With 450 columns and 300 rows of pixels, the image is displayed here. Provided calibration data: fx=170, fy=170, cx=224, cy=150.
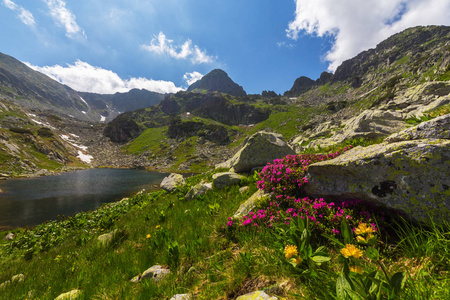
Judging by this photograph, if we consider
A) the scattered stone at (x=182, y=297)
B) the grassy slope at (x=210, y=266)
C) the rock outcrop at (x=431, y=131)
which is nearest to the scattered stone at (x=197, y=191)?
the grassy slope at (x=210, y=266)

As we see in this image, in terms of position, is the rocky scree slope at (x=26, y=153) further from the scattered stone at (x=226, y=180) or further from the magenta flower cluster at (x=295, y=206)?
the magenta flower cluster at (x=295, y=206)

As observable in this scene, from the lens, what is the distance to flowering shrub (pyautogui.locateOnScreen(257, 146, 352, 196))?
18.6 ft

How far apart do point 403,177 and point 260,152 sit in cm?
823

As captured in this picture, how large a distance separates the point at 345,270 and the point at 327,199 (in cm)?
340

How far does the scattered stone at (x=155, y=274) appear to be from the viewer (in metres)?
4.35

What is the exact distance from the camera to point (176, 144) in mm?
179000

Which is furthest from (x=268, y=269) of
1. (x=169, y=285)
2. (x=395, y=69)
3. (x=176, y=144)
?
(x=395, y=69)

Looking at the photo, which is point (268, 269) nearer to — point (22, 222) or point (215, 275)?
point (215, 275)

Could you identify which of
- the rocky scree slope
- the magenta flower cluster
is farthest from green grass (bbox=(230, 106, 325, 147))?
the magenta flower cluster

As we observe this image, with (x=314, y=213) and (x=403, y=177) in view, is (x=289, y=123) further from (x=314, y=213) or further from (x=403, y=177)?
(x=314, y=213)

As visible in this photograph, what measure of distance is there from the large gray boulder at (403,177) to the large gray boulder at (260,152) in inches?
268

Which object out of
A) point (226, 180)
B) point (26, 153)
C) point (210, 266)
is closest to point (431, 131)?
point (210, 266)

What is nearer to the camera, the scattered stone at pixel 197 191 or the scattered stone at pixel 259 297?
the scattered stone at pixel 259 297

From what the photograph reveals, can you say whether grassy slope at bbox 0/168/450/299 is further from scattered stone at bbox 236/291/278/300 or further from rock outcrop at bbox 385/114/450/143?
rock outcrop at bbox 385/114/450/143
